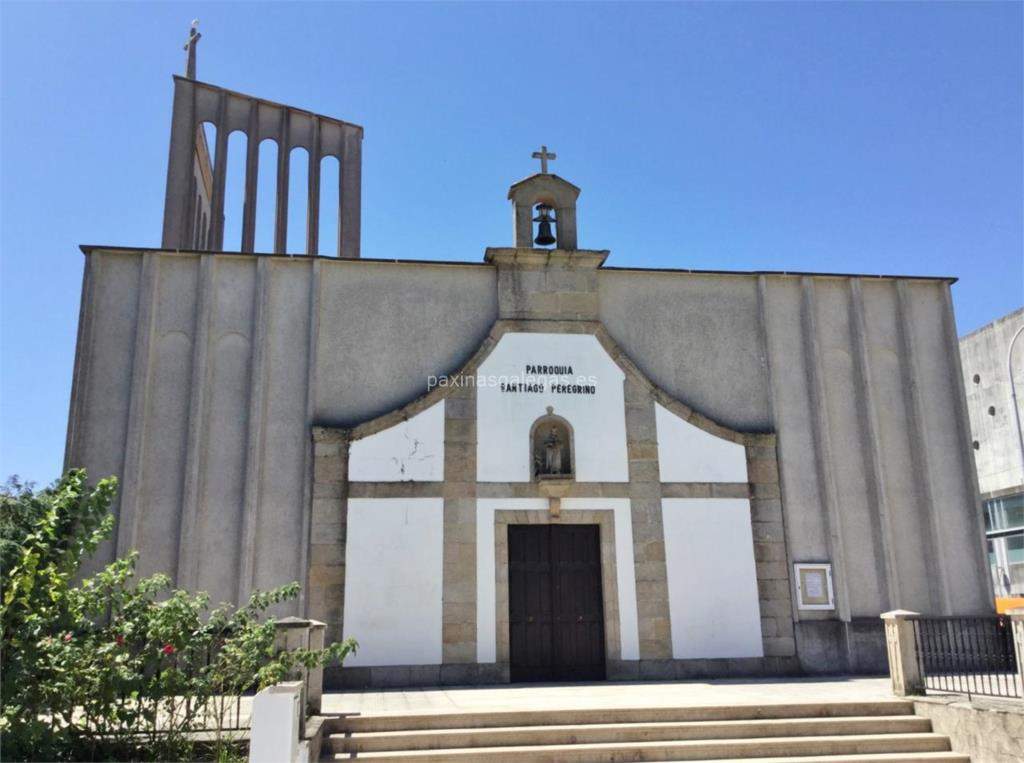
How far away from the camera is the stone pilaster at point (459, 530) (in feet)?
45.3

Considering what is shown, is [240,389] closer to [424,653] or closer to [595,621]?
[424,653]

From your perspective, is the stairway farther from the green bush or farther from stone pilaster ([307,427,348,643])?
stone pilaster ([307,427,348,643])

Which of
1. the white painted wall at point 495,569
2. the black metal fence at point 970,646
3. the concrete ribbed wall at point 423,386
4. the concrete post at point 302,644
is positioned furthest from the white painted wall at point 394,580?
the black metal fence at point 970,646

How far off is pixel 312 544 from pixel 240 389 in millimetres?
2953

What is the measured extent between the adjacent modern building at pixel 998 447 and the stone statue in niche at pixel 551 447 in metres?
21.5

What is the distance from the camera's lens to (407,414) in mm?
14703

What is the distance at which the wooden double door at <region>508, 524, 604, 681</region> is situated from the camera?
1406 centimetres

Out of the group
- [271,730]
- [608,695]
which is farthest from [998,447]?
[271,730]

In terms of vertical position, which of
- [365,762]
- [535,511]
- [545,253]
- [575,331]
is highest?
[545,253]

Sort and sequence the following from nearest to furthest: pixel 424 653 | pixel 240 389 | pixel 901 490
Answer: pixel 424 653 < pixel 240 389 < pixel 901 490

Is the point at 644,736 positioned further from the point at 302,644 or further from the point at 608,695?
the point at 302,644

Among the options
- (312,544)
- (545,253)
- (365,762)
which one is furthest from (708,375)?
(365,762)

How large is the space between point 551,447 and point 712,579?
351cm

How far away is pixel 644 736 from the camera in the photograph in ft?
33.8
